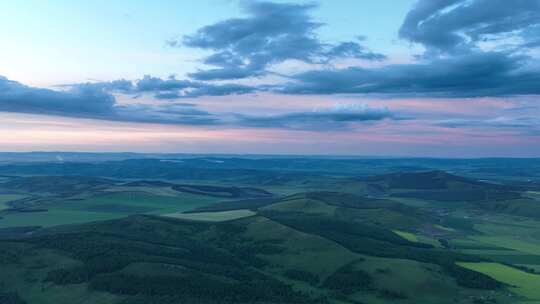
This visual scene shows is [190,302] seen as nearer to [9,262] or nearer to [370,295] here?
[370,295]

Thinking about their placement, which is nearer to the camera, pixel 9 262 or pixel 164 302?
pixel 164 302

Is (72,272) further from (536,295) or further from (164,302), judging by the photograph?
(536,295)

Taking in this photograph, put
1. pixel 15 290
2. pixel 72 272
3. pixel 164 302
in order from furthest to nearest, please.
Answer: pixel 72 272, pixel 15 290, pixel 164 302

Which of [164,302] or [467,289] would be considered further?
[467,289]

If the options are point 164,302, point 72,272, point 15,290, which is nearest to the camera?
point 164,302

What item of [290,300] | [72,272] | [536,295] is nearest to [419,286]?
[536,295]

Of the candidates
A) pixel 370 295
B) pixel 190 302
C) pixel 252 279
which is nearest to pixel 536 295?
pixel 370 295

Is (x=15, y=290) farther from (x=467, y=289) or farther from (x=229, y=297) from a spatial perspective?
(x=467, y=289)

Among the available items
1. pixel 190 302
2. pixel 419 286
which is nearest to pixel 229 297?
pixel 190 302
